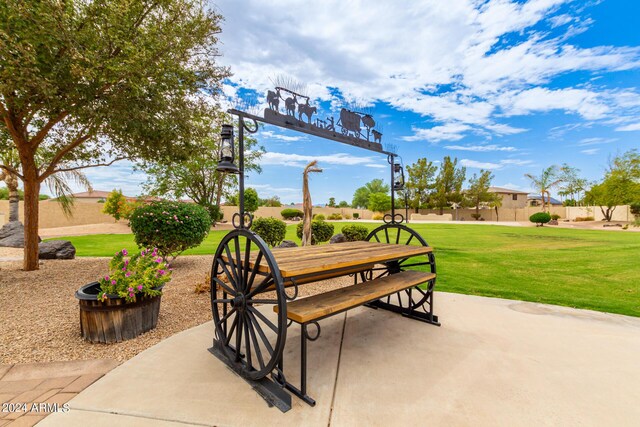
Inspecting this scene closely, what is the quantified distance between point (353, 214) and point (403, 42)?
31829mm

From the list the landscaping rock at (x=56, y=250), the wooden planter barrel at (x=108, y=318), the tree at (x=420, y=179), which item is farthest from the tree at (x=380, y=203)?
the wooden planter barrel at (x=108, y=318)

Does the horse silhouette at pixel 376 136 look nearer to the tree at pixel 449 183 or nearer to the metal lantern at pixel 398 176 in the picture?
the metal lantern at pixel 398 176

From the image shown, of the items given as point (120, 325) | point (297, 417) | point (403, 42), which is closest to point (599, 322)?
point (297, 417)

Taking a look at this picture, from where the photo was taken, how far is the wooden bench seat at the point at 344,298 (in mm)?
1669

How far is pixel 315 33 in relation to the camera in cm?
562

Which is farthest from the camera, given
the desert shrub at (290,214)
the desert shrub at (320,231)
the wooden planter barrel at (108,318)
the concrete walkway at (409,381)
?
the desert shrub at (290,214)

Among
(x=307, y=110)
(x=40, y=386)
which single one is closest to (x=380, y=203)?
(x=307, y=110)

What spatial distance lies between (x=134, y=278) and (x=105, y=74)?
2985 millimetres

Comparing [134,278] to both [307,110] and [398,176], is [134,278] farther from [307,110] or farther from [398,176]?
[398,176]

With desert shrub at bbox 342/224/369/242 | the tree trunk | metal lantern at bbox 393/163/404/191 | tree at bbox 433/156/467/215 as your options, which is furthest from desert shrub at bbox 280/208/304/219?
metal lantern at bbox 393/163/404/191

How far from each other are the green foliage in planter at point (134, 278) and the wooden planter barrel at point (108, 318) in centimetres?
7

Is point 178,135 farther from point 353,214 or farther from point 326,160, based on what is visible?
point 353,214

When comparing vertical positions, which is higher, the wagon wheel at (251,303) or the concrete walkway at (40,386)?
the wagon wheel at (251,303)

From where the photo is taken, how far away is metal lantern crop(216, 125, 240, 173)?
1972 millimetres
